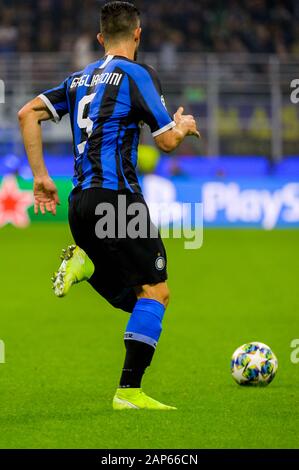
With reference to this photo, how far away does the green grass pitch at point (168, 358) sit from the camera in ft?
17.5

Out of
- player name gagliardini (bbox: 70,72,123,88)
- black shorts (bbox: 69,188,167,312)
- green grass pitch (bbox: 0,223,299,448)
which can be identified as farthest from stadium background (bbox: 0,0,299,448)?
player name gagliardini (bbox: 70,72,123,88)

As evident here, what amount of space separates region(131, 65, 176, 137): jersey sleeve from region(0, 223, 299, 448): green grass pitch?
163 cm

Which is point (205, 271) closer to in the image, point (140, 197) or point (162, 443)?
point (140, 197)

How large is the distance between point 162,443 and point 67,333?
16.2ft

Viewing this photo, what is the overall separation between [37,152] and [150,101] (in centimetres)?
77

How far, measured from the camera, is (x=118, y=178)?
596 cm

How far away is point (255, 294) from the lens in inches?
510

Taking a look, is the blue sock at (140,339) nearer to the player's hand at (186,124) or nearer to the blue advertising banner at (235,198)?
the player's hand at (186,124)

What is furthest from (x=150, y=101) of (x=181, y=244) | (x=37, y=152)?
(x=181, y=244)

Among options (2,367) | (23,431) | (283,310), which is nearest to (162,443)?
(23,431)

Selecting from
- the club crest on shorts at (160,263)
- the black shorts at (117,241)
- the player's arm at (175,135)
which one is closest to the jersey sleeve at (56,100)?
the black shorts at (117,241)

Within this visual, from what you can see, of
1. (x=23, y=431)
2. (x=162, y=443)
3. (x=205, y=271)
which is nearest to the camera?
(x=162, y=443)

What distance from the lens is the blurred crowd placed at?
25719 millimetres

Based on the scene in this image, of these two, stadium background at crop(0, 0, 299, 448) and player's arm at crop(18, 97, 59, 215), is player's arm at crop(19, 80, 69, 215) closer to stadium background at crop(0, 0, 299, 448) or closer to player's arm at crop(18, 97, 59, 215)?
player's arm at crop(18, 97, 59, 215)
